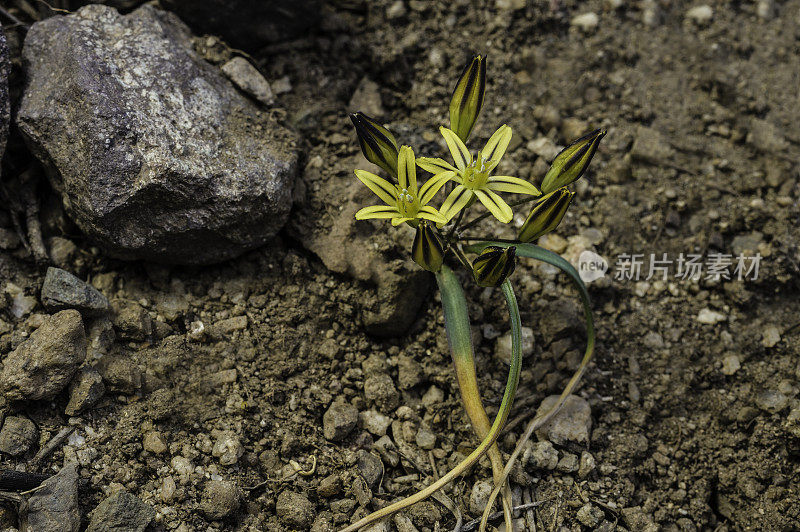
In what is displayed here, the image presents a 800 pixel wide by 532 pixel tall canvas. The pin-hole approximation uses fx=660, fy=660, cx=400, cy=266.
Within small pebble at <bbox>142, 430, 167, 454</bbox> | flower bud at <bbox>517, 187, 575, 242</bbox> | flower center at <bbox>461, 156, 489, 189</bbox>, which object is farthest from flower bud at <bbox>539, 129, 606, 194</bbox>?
small pebble at <bbox>142, 430, 167, 454</bbox>

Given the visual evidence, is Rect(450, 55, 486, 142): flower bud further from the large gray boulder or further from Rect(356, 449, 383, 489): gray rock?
Rect(356, 449, 383, 489): gray rock

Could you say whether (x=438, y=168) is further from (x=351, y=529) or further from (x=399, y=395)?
(x=351, y=529)

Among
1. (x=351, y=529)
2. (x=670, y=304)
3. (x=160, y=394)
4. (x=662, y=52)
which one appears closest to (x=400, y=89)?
(x=662, y=52)

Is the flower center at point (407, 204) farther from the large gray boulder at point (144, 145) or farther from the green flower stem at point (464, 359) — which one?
the large gray boulder at point (144, 145)

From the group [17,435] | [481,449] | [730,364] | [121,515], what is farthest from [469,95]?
[17,435]

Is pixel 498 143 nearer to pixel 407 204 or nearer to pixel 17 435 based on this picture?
pixel 407 204
